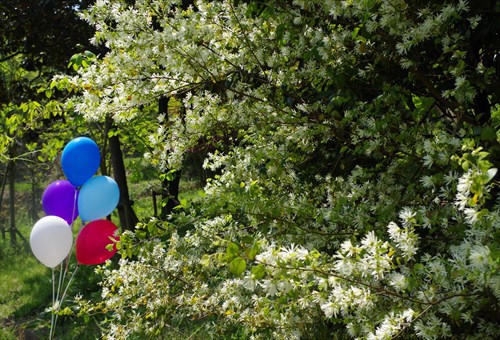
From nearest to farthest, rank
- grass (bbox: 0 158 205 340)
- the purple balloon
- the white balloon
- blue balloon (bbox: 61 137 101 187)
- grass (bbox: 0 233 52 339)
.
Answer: the white balloon < blue balloon (bbox: 61 137 101 187) < the purple balloon < grass (bbox: 0 158 205 340) < grass (bbox: 0 233 52 339)

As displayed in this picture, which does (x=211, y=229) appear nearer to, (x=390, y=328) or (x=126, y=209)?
(x=390, y=328)

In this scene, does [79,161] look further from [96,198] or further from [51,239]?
[51,239]

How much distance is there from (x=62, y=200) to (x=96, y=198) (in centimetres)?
53

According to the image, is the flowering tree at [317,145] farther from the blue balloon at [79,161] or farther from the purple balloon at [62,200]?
the purple balloon at [62,200]

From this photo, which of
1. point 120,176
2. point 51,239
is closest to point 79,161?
point 51,239

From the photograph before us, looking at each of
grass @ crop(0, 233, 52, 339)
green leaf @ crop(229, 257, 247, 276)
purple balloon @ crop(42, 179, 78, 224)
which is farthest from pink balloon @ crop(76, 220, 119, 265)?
green leaf @ crop(229, 257, 247, 276)

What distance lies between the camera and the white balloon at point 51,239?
197 inches

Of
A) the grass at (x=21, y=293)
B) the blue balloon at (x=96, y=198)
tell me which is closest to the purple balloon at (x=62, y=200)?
the blue balloon at (x=96, y=198)

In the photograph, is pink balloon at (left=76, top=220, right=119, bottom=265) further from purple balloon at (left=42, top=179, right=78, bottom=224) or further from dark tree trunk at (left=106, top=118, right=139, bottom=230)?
dark tree trunk at (left=106, top=118, right=139, bottom=230)

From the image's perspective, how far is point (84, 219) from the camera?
5207 mm

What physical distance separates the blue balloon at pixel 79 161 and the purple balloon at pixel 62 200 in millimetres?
173

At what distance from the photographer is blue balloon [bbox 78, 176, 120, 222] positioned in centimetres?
509

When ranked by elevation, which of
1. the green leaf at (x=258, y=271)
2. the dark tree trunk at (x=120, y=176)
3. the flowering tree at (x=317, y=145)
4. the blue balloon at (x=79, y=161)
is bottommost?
the green leaf at (x=258, y=271)

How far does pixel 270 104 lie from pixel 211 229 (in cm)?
74
